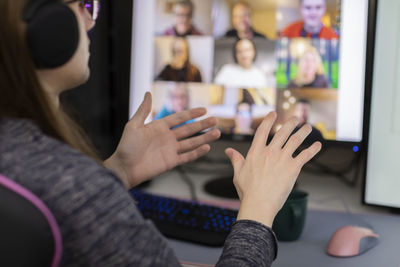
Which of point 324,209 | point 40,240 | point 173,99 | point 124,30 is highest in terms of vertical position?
point 124,30

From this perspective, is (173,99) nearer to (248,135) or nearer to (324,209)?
(248,135)

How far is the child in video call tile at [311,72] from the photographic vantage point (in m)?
0.94

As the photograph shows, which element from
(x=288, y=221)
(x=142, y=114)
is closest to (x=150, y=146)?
(x=142, y=114)

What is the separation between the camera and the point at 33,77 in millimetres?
456

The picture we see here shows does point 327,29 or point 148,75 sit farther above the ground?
point 327,29

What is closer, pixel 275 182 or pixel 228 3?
pixel 275 182

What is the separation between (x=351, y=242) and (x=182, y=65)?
0.53 meters

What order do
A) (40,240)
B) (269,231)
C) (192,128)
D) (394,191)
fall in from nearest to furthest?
(40,240) → (269,231) → (192,128) → (394,191)

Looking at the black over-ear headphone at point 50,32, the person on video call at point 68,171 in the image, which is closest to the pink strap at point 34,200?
the person on video call at point 68,171

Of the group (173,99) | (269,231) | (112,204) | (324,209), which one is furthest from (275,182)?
(173,99)

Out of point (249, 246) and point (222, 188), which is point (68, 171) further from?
point (222, 188)

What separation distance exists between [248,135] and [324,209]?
0.23 meters

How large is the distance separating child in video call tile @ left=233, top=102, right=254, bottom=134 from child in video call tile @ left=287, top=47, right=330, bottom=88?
0.39 ft

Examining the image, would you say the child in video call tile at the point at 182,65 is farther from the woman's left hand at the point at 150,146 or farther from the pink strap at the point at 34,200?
the pink strap at the point at 34,200
